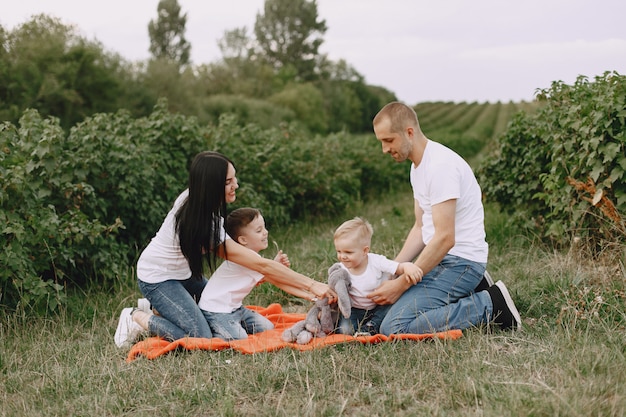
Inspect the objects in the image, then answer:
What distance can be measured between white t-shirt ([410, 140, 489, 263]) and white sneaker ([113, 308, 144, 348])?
230 centimetres

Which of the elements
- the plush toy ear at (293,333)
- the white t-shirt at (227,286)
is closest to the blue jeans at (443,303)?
the plush toy ear at (293,333)

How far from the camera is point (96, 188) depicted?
7016mm

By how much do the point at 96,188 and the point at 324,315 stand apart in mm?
3360

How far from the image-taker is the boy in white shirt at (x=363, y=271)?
15.5ft

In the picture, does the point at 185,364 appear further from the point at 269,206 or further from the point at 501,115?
the point at 501,115

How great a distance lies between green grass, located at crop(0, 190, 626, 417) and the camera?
343 centimetres

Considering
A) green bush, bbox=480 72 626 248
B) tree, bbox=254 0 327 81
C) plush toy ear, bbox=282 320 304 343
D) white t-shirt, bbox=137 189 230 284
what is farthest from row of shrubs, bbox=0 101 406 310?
tree, bbox=254 0 327 81

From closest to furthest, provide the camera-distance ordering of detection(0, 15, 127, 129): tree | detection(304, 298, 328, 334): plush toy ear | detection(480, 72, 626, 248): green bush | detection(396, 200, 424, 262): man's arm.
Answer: detection(304, 298, 328, 334): plush toy ear → detection(396, 200, 424, 262): man's arm → detection(480, 72, 626, 248): green bush → detection(0, 15, 127, 129): tree

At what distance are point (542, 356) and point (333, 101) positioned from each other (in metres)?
63.2

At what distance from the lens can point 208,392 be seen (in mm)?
3781

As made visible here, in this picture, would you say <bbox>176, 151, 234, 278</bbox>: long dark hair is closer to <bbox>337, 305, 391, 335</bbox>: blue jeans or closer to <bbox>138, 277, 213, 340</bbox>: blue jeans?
<bbox>138, 277, 213, 340</bbox>: blue jeans

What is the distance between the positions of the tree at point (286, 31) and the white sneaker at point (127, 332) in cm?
6407

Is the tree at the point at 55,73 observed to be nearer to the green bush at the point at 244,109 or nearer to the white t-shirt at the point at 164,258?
the green bush at the point at 244,109

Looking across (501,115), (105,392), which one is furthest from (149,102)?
(501,115)
